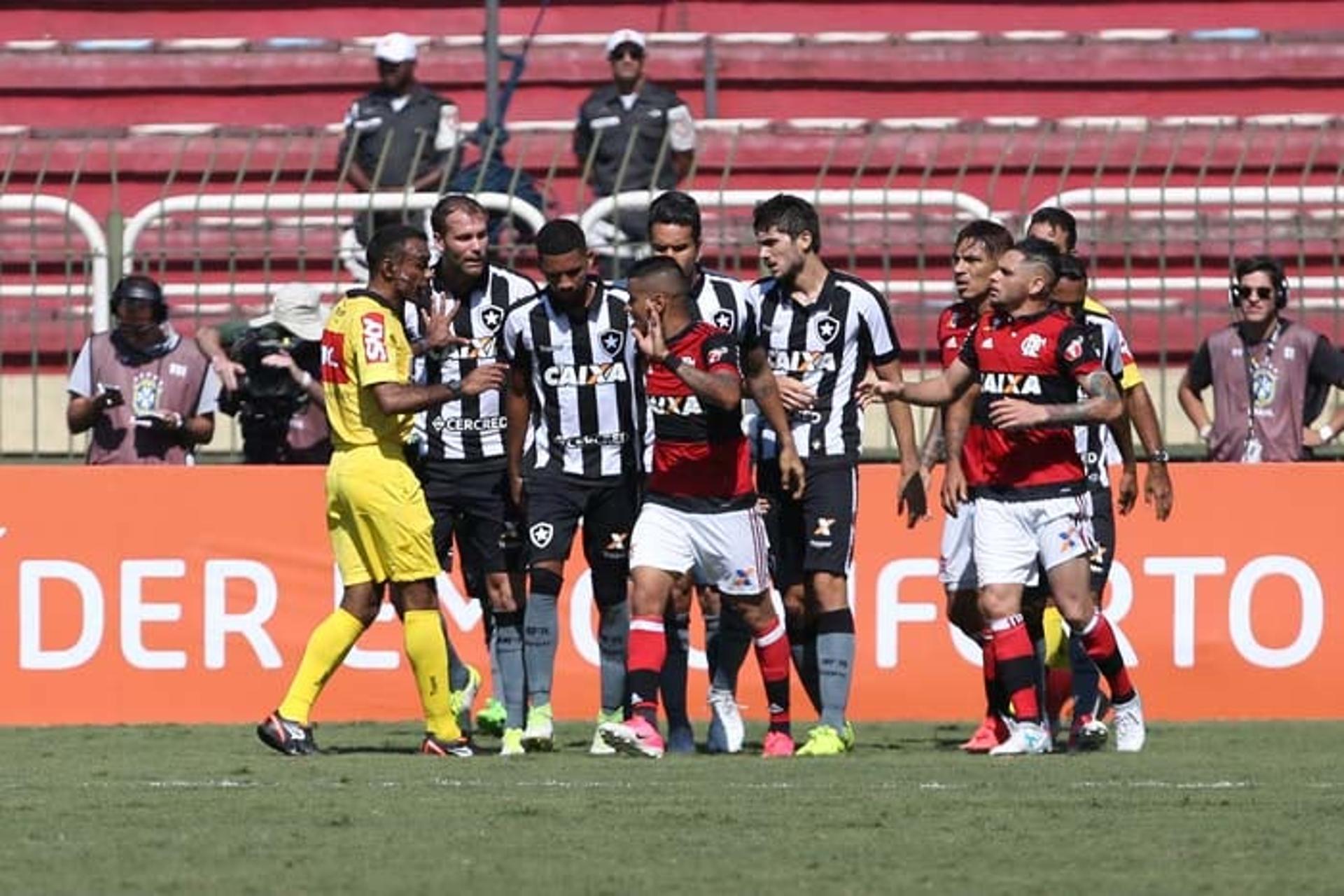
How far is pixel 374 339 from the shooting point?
10945mm

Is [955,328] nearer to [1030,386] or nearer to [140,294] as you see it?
[1030,386]

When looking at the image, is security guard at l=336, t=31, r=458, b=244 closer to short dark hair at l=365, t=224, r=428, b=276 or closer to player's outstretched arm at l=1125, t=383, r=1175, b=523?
short dark hair at l=365, t=224, r=428, b=276

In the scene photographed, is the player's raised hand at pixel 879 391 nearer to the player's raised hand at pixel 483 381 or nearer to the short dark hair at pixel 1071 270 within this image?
the short dark hair at pixel 1071 270

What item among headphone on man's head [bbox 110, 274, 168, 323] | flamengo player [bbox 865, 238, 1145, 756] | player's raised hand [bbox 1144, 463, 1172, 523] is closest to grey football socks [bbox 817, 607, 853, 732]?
flamengo player [bbox 865, 238, 1145, 756]

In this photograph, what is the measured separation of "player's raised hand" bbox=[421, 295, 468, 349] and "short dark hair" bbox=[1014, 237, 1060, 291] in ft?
7.06

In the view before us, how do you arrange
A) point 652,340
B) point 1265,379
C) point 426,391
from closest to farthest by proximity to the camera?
point 652,340 < point 426,391 < point 1265,379

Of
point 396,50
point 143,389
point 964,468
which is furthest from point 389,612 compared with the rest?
point 396,50

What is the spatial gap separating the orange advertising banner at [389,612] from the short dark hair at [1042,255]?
256cm

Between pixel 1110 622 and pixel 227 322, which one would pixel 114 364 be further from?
pixel 1110 622

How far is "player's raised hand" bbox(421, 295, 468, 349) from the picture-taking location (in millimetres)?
11195

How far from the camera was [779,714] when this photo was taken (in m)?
11.4

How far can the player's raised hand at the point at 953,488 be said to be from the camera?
11.4 m

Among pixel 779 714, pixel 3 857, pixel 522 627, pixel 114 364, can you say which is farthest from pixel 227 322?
pixel 3 857

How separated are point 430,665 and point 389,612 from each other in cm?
241
